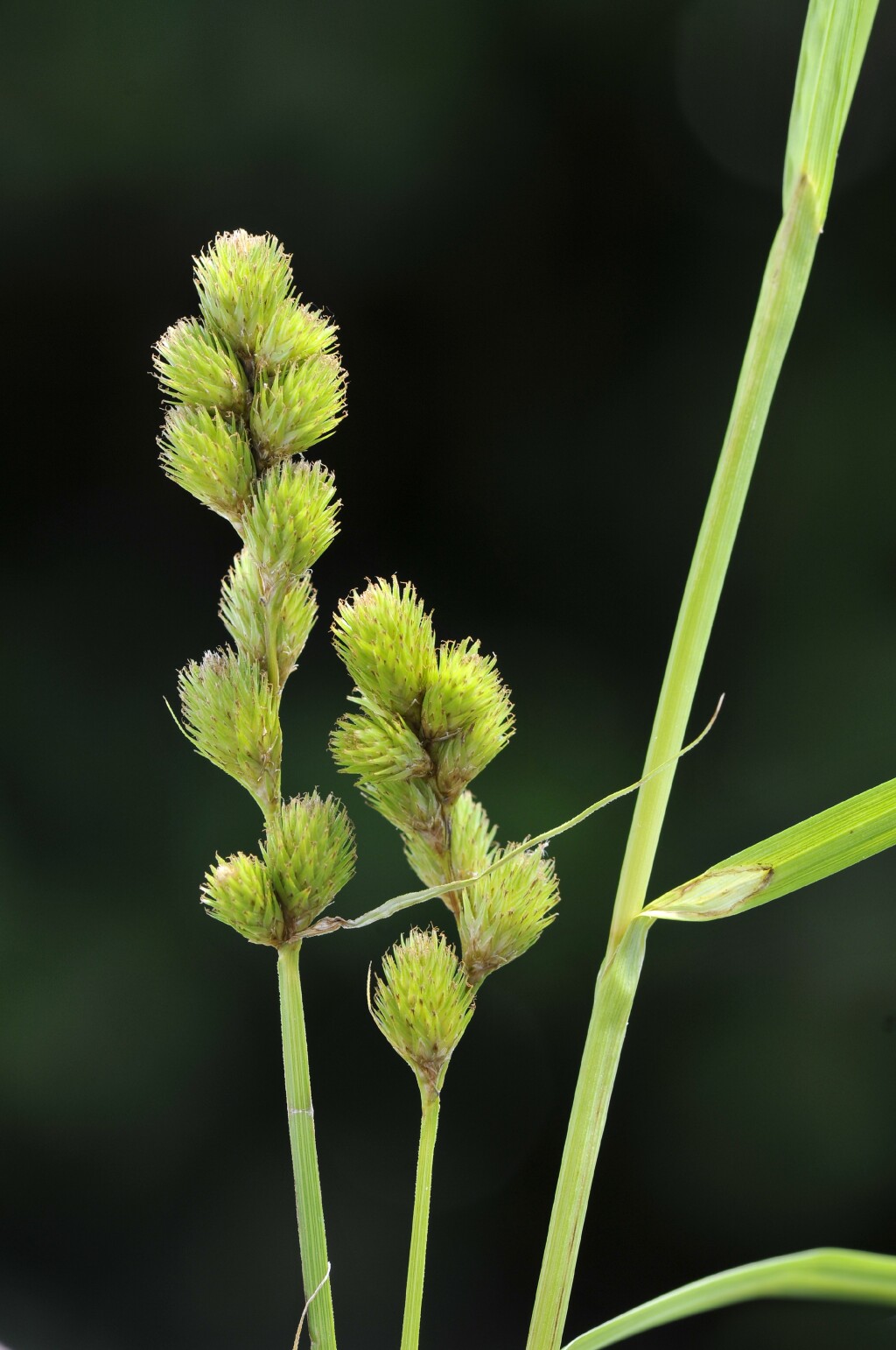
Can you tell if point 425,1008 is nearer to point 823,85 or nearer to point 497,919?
point 497,919

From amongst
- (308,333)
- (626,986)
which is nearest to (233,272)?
(308,333)

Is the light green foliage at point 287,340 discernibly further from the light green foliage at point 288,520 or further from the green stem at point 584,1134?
the green stem at point 584,1134

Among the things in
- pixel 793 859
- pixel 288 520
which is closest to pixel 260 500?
pixel 288 520

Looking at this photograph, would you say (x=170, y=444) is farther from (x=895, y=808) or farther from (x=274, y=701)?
(x=895, y=808)

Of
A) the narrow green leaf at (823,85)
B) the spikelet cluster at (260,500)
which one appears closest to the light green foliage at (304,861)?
the spikelet cluster at (260,500)

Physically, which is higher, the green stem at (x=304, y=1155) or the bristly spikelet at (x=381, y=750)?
the bristly spikelet at (x=381, y=750)
